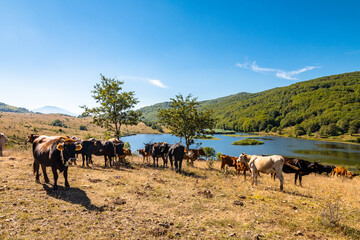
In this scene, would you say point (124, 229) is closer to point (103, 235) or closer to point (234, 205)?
point (103, 235)

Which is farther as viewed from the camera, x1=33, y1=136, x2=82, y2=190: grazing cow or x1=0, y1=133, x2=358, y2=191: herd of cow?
x1=0, y1=133, x2=358, y2=191: herd of cow

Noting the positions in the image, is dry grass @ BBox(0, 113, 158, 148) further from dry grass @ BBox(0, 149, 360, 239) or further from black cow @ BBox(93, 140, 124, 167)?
dry grass @ BBox(0, 149, 360, 239)

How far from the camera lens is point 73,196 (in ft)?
27.6

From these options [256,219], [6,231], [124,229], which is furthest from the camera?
[256,219]

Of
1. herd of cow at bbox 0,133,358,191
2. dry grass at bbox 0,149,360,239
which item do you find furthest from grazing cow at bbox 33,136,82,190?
dry grass at bbox 0,149,360,239

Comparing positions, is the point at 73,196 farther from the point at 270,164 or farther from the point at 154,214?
the point at 270,164

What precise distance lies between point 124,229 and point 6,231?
3429 mm

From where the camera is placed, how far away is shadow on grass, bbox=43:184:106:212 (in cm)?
755

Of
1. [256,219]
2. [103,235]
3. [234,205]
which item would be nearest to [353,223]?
[256,219]

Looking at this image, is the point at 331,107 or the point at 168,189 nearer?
the point at 168,189

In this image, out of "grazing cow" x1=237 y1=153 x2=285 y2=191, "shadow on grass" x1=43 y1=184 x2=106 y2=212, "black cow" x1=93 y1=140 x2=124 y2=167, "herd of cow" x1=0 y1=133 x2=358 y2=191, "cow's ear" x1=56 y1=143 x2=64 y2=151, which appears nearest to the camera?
"shadow on grass" x1=43 y1=184 x2=106 y2=212

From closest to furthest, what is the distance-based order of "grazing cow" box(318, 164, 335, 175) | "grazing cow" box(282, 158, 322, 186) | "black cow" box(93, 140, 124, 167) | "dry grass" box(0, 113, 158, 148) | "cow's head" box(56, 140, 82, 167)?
"cow's head" box(56, 140, 82, 167) → "grazing cow" box(282, 158, 322, 186) → "grazing cow" box(318, 164, 335, 175) → "black cow" box(93, 140, 124, 167) → "dry grass" box(0, 113, 158, 148)

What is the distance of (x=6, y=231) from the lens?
530cm

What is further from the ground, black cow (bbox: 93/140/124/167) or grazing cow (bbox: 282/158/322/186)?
black cow (bbox: 93/140/124/167)
